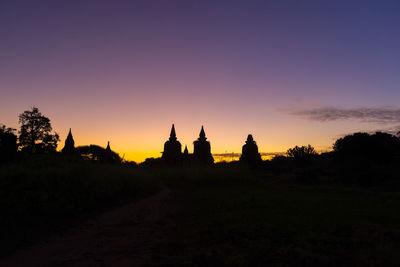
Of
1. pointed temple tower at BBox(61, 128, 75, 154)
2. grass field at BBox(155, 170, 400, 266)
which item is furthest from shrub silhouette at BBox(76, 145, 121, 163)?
grass field at BBox(155, 170, 400, 266)

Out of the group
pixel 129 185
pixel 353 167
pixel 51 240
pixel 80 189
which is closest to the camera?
pixel 51 240

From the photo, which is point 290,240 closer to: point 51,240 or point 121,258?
point 121,258

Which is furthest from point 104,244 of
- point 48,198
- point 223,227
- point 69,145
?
point 69,145

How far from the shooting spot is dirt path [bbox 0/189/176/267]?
4.99 meters

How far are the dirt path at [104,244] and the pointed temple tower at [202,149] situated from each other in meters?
30.0

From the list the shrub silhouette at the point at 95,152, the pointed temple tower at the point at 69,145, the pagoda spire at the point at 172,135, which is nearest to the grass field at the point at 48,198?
the pointed temple tower at the point at 69,145

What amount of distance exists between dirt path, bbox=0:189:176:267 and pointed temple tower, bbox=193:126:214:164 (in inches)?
1180

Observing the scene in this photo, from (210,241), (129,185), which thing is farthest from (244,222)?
(129,185)

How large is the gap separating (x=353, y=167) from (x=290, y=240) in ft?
83.8

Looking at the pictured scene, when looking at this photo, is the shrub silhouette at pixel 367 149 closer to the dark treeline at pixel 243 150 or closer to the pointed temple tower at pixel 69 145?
the dark treeline at pixel 243 150

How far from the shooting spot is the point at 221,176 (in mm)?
25000

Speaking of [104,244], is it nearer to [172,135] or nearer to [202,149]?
[202,149]

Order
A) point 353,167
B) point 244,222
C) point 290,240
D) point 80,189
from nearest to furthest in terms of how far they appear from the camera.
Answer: point 290,240
point 244,222
point 80,189
point 353,167

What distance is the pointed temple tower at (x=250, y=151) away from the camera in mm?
40844
